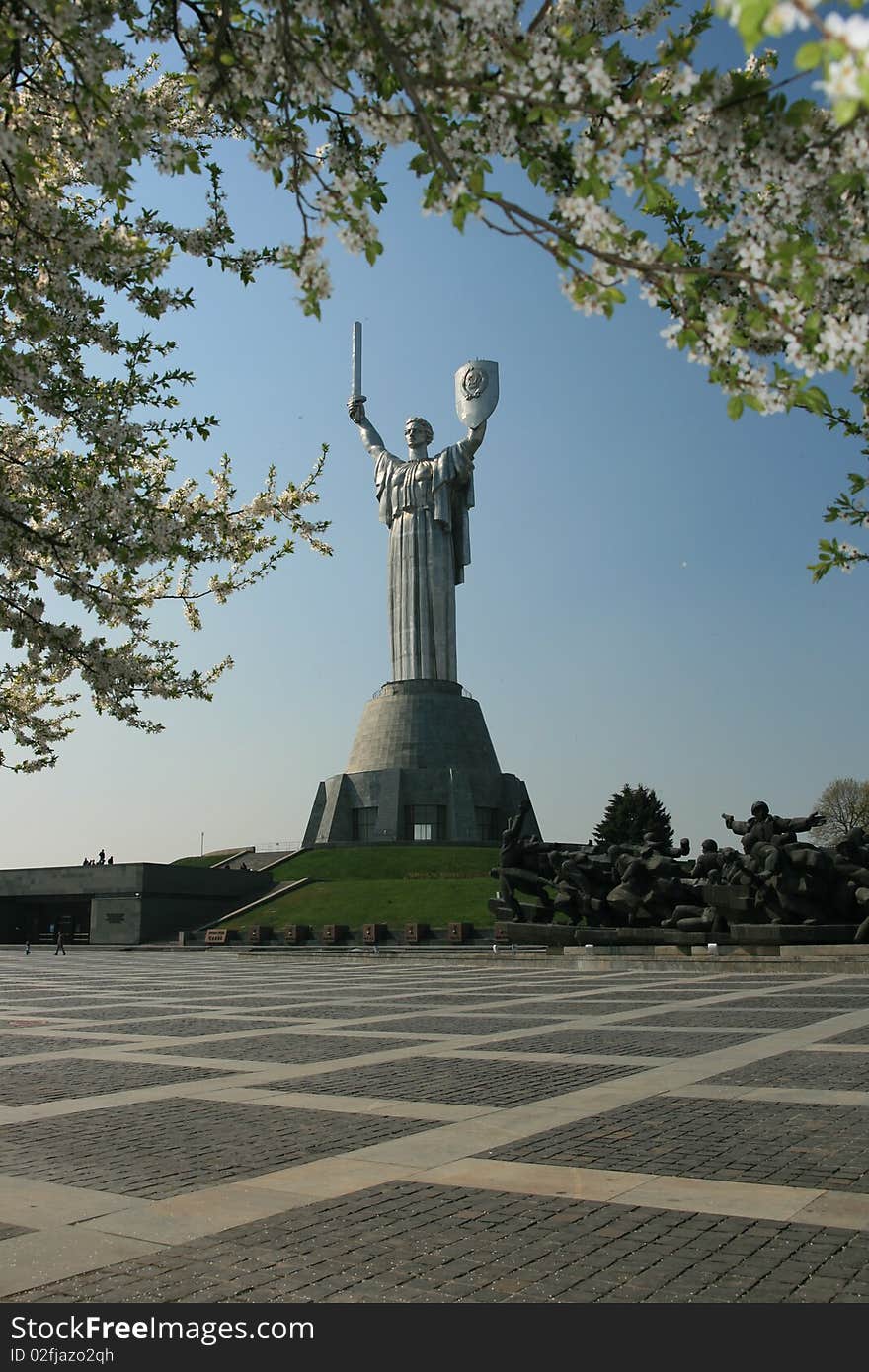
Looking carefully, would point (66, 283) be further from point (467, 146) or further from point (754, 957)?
point (754, 957)

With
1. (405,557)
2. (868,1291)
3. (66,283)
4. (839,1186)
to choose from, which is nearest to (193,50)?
(66,283)

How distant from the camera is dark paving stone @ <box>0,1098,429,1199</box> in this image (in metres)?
6.51

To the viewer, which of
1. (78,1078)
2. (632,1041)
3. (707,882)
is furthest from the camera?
(707,882)

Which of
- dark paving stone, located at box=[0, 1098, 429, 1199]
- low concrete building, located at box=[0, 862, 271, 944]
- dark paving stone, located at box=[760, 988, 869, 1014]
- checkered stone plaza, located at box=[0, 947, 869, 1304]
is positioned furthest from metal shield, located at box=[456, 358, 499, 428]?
dark paving stone, located at box=[0, 1098, 429, 1199]

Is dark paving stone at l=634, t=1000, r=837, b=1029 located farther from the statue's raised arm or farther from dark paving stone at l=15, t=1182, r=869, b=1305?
the statue's raised arm

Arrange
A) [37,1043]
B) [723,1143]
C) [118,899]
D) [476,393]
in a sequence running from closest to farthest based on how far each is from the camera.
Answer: [723,1143] < [37,1043] < [118,899] < [476,393]

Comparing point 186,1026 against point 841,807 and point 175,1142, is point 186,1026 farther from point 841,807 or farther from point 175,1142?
point 841,807

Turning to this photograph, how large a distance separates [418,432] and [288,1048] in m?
71.1

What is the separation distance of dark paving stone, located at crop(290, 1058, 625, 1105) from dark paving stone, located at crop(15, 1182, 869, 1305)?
3136 mm

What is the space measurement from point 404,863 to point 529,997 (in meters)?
41.8

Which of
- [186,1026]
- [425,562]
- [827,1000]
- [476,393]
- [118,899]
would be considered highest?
[476,393]

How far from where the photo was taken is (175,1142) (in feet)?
24.4

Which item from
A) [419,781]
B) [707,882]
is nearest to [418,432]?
[419,781]

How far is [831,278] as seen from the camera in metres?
3.61
